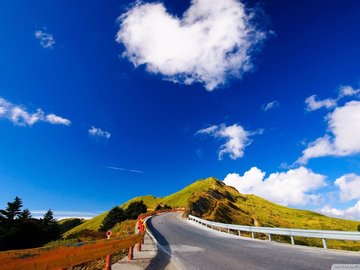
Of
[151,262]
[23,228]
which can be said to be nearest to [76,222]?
[23,228]

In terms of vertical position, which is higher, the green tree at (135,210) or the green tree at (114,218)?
the green tree at (135,210)

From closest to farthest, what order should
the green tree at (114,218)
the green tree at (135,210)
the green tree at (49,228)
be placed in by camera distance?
the green tree at (49,228)
the green tree at (114,218)
the green tree at (135,210)

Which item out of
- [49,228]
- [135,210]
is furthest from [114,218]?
[49,228]

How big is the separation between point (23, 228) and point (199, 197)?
1345 inches

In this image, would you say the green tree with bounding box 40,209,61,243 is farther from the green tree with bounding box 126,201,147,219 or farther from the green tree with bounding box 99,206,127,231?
the green tree with bounding box 126,201,147,219

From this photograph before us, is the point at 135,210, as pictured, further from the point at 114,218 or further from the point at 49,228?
the point at 49,228

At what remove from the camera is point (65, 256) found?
500 centimetres

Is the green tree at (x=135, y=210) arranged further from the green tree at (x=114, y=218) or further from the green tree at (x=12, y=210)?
the green tree at (x=12, y=210)

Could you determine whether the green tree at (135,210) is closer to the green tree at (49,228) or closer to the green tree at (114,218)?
the green tree at (114,218)

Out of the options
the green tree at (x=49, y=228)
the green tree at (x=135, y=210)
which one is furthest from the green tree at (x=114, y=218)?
the green tree at (x=49, y=228)

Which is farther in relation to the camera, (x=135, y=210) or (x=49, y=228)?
(x=135, y=210)

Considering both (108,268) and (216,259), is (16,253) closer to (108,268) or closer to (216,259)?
(108,268)

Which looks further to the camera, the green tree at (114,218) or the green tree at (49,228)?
the green tree at (114,218)

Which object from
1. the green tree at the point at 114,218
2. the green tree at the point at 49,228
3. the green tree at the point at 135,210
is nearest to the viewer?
the green tree at the point at 49,228
